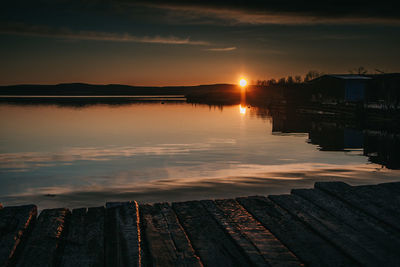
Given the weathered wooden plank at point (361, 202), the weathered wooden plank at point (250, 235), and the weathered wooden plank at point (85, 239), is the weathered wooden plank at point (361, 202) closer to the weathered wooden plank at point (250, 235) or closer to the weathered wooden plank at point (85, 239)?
the weathered wooden plank at point (250, 235)

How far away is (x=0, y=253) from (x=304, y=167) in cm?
1381

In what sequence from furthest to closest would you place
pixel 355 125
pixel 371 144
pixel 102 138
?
pixel 355 125 < pixel 102 138 < pixel 371 144

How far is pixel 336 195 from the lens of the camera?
438cm

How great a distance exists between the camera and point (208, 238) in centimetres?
319

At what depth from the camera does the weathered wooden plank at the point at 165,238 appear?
9.13ft

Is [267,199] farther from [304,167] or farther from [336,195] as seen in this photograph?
[304,167]

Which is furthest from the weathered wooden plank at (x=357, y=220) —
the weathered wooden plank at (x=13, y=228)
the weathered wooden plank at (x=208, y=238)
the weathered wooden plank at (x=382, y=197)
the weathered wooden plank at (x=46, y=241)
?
the weathered wooden plank at (x=13, y=228)

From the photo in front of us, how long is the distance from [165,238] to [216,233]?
456 millimetres

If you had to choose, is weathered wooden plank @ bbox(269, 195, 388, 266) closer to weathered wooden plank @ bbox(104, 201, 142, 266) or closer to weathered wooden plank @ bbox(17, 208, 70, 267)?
weathered wooden plank @ bbox(104, 201, 142, 266)

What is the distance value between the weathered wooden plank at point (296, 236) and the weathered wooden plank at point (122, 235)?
3.99ft

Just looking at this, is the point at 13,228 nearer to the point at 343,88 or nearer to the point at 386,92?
the point at 386,92

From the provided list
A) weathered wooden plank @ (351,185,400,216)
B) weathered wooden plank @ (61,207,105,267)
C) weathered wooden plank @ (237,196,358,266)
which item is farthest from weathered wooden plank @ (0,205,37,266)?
weathered wooden plank @ (351,185,400,216)

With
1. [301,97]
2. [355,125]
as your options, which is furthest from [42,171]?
[301,97]

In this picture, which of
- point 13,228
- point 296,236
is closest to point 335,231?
point 296,236
